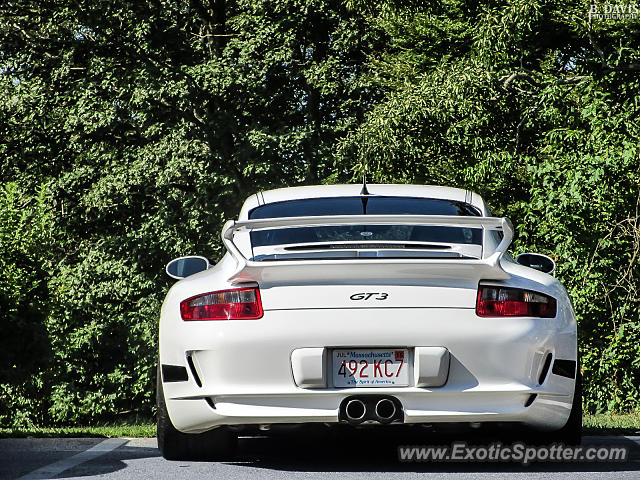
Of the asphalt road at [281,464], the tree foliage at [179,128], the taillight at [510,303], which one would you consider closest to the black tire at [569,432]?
the asphalt road at [281,464]

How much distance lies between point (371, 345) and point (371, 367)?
110 mm

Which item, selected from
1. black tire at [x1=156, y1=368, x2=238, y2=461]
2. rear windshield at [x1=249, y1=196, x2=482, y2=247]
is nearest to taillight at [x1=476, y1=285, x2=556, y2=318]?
rear windshield at [x1=249, y1=196, x2=482, y2=247]

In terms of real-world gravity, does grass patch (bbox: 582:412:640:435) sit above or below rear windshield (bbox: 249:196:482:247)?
below

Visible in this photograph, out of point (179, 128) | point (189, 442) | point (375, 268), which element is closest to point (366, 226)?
point (375, 268)

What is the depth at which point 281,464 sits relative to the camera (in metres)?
5.78

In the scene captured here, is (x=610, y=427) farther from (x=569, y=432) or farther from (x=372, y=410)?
(x=372, y=410)

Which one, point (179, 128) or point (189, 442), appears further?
point (179, 128)

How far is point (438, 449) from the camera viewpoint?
247 inches

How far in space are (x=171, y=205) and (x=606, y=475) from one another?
2033 cm

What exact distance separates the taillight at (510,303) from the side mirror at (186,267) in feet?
6.47

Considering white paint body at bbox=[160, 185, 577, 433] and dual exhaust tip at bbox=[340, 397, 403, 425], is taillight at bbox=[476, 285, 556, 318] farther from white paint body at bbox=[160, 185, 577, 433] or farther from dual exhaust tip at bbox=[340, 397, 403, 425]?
dual exhaust tip at bbox=[340, 397, 403, 425]

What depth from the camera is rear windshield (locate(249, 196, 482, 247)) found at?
5895 millimetres

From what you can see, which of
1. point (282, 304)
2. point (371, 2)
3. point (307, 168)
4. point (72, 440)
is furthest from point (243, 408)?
point (307, 168)

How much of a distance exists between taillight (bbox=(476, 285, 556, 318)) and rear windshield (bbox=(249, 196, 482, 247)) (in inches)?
22.6
